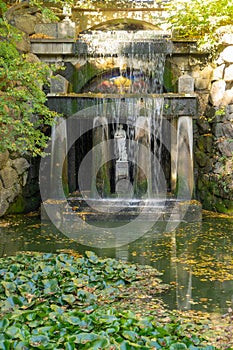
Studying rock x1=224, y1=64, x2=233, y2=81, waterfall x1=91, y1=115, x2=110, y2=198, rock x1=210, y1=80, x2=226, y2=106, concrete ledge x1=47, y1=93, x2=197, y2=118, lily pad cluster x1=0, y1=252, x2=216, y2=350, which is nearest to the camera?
lily pad cluster x1=0, y1=252, x2=216, y2=350

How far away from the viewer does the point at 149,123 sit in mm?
10227

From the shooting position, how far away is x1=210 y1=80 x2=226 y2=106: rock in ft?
34.3

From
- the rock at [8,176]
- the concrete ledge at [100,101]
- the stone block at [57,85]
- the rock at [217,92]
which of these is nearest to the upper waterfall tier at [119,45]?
the rock at [217,92]

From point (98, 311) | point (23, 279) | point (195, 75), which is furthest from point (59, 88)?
point (98, 311)

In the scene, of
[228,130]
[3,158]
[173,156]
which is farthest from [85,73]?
[228,130]

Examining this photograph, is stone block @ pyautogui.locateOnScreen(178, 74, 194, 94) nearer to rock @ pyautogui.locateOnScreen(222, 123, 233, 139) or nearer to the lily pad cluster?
rock @ pyautogui.locateOnScreen(222, 123, 233, 139)

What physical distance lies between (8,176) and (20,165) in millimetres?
505

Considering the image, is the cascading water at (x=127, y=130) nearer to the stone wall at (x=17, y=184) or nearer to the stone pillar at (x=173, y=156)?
the stone pillar at (x=173, y=156)

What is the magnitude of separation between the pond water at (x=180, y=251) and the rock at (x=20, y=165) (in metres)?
1.18

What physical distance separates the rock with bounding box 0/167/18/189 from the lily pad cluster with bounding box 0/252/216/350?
401cm

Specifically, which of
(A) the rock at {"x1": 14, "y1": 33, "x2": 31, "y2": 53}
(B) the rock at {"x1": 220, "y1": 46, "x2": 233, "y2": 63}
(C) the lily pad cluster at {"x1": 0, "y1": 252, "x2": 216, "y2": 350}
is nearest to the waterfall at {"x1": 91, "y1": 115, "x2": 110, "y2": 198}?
(A) the rock at {"x1": 14, "y1": 33, "x2": 31, "y2": 53}

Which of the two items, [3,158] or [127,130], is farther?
[127,130]

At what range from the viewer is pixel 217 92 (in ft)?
34.8

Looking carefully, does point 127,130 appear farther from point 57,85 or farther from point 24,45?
point 24,45
